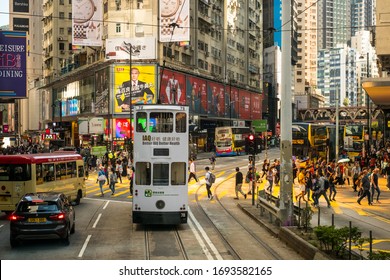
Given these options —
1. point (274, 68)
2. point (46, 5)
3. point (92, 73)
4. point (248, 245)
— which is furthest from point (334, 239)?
point (274, 68)

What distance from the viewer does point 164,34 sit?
6694 cm

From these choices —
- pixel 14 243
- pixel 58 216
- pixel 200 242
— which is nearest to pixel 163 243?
pixel 200 242

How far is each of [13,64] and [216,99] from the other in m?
59.4

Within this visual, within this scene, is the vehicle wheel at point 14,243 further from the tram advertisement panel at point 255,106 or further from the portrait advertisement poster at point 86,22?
the tram advertisement panel at point 255,106

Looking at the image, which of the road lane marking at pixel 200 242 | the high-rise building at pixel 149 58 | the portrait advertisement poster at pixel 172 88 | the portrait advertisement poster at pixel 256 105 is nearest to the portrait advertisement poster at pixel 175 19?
the high-rise building at pixel 149 58

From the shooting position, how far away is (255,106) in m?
120

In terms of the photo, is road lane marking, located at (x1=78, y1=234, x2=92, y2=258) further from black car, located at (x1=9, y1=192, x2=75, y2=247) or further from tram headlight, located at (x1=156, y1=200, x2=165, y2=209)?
tram headlight, located at (x1=156, y1=200, x2=165, y2=209)

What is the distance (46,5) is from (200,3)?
3745cm

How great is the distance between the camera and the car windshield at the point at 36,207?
16.6 m

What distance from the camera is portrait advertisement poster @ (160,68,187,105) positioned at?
252 feet

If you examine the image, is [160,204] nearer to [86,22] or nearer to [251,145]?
[251,145]

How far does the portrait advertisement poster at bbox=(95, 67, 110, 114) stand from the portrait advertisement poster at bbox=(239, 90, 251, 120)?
3566 cm

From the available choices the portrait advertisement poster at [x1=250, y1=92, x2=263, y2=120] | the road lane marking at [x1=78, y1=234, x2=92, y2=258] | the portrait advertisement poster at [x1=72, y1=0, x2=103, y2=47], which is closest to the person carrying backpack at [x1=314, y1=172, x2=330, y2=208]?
the road lane marking at [x1=78, y1=234, x2=92, y2=258]

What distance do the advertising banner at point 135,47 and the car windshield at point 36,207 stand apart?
5975 cm
